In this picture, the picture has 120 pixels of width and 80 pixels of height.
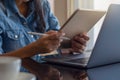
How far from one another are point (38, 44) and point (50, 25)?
54 cm

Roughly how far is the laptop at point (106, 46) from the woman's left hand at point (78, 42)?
0.87ft

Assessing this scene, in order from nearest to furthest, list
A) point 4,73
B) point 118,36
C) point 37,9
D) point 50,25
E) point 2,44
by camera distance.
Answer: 1. point 4,73
2. point 118,36
3. point 2,44
4. point 37,9
5. point 50,25

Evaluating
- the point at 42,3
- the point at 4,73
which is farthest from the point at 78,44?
the point at 4,73

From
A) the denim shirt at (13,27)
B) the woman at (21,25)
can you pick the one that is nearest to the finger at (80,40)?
the woman at (21,25)

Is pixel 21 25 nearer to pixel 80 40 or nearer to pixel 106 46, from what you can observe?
pixel 80 40

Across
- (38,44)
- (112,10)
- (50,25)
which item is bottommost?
(50,25)

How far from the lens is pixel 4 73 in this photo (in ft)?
1.53

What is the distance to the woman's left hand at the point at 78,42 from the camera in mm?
1220

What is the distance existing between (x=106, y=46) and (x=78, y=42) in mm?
373

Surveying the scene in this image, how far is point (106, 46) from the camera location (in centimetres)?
87

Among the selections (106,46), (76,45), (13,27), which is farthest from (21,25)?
(106,46)

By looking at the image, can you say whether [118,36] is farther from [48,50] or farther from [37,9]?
[37,9]

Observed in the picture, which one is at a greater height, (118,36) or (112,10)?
(112,10)

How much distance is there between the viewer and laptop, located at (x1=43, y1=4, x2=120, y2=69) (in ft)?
2.70
